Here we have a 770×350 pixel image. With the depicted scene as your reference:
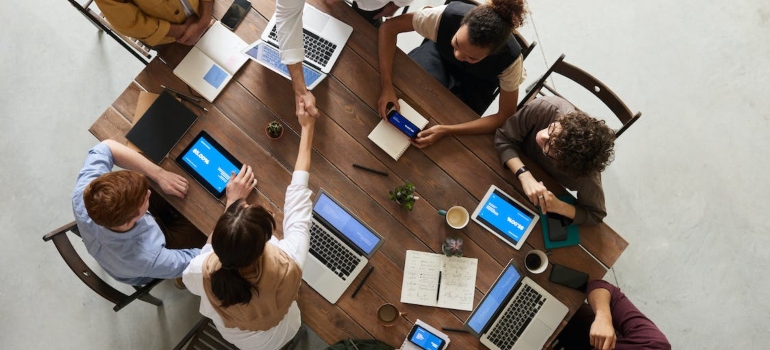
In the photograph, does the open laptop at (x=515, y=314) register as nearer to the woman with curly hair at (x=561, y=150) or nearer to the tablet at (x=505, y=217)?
the tablet at (x=505, y=217)

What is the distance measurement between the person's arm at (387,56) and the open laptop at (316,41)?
168 mm

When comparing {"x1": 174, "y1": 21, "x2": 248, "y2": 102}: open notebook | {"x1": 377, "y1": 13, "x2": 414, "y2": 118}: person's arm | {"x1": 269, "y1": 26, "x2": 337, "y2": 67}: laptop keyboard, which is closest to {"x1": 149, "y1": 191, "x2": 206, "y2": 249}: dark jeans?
{"x1": 174, "y1": 21, "x2": 248, "y2": 102}: open notebook

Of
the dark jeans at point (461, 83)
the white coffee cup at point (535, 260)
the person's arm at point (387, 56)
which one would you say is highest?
the dark jeans at point (461, 83)

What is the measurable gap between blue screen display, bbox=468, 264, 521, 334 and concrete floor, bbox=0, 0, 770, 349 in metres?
1.28

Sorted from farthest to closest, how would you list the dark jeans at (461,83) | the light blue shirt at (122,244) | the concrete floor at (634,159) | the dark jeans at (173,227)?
1. the concrete floor at (634,159)
2. the dark jeans at (461,83)
3. the dark jeans at (173,227)
4. the light blue shirt at (122,244)

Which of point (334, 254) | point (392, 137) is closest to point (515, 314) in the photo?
point (334, 254)

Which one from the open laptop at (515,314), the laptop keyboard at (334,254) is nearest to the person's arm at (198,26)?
A: the laptop keyboard at (334,254)

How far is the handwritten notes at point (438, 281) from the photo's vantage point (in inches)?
84.8

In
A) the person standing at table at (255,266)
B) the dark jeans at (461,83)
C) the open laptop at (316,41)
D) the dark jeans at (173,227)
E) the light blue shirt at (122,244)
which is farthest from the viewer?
the dark jeans at (461,83)

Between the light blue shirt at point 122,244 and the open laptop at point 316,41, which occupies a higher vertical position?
the open laptop at point 316,41

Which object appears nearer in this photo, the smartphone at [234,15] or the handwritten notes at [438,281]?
the handwritten notes at [438,281]

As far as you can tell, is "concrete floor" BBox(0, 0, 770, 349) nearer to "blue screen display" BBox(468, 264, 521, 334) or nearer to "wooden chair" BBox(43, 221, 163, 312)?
"wooden chair" BBox(43, 221, 163, 312)

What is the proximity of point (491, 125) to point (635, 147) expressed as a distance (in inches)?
58.9

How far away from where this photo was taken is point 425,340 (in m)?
2.11
